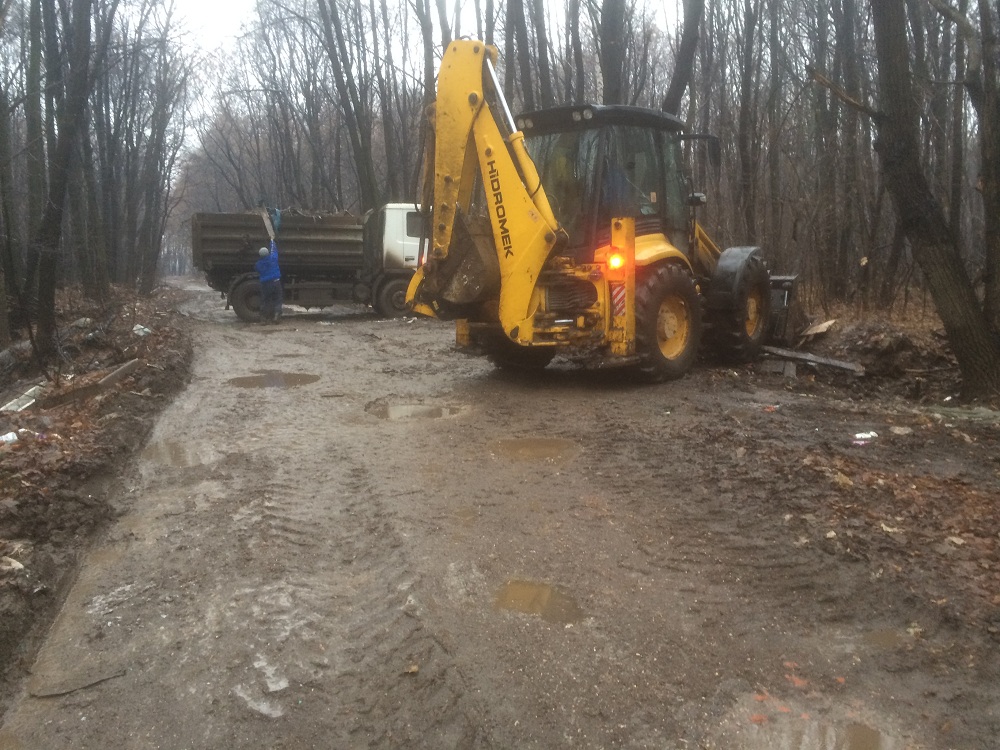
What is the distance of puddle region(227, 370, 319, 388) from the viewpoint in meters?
9.99

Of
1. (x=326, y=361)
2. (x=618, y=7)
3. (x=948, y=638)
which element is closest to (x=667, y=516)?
(x=948, y=638)

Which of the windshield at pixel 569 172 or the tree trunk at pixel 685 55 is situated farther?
the tree trunk at pixel 685 55

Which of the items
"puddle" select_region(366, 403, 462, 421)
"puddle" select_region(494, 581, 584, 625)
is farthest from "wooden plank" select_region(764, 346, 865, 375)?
"puddle" select_region(494, 581, 584, 625)

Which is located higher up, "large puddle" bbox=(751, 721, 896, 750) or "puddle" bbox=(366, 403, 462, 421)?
"puddle" bbox=(366, 403, 462, 421)

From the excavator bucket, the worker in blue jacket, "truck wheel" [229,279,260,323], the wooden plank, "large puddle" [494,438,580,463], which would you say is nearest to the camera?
"large puddle" [494,438,580,463]

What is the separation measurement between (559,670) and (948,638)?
1.66 metres

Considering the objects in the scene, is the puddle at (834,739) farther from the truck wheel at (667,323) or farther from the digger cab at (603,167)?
the digger cab at (603,167)

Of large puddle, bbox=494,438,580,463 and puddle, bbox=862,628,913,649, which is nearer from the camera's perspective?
puddle, bbox=862,628,913,649

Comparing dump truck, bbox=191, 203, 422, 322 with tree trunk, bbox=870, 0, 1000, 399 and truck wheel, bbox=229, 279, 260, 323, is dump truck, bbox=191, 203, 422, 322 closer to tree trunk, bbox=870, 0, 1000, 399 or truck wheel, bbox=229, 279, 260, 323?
truck wheel, bbox=229, 279, 260, 323

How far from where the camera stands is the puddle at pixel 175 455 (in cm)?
A: 673

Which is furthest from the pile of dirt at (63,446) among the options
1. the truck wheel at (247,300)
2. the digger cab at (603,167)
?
the digger cab at (603,167)

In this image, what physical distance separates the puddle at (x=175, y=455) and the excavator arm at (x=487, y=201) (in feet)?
9.99

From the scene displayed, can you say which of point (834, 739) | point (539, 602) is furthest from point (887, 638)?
point (539, 602)

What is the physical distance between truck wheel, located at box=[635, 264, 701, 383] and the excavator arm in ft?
3.85
